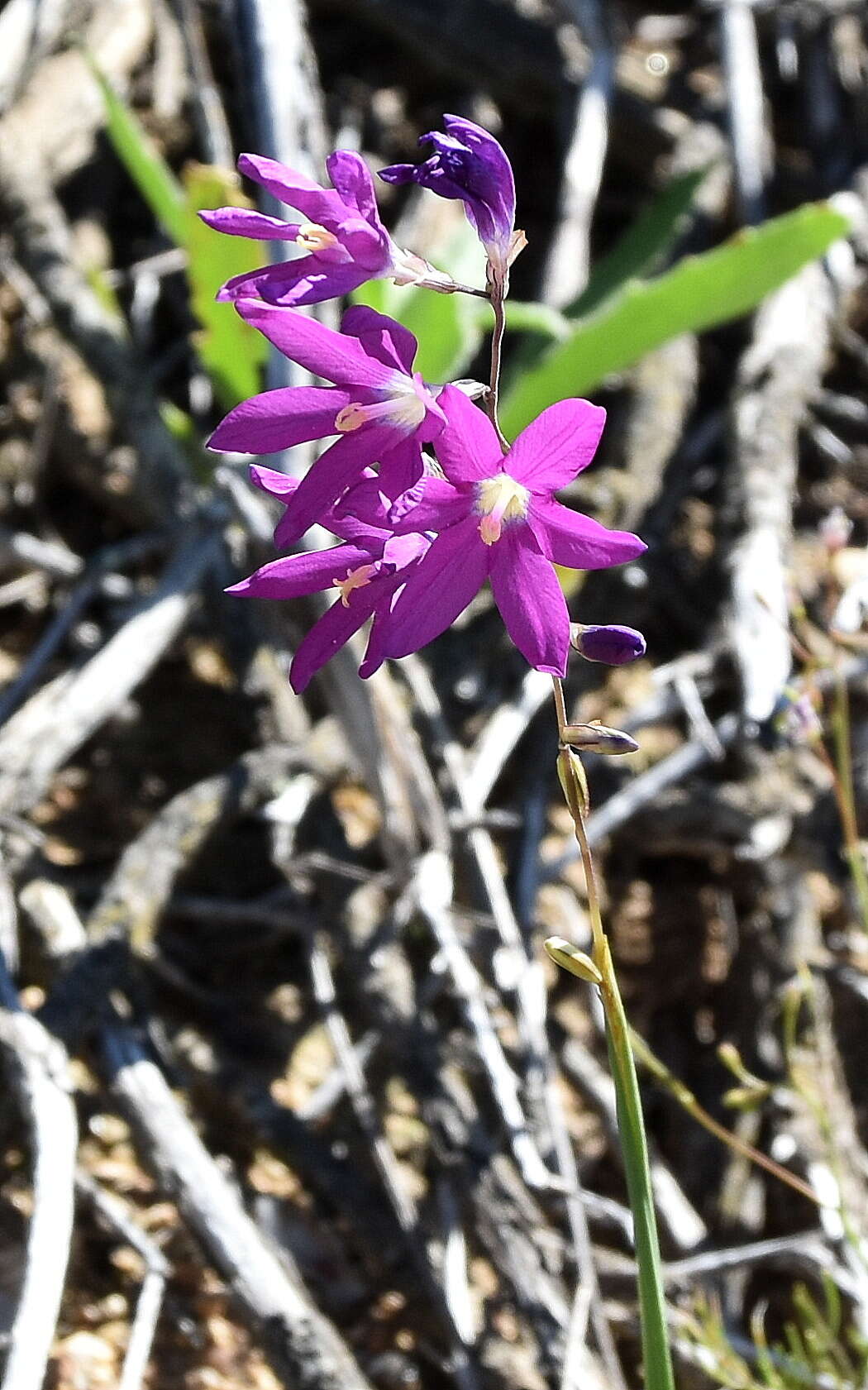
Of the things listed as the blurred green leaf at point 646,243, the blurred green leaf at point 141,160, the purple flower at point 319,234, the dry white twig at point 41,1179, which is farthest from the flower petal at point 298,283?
the blurred green leaf at point 646,243

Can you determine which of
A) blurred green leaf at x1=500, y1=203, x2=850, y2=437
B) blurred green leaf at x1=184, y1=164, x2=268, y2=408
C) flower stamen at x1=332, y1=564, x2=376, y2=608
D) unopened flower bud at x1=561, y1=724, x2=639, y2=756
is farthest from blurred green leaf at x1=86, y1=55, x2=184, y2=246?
unopened flower bud at x1=561, y1=724, x2=639, y2=756

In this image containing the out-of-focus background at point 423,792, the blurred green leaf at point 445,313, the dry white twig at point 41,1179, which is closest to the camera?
the dry white twig at point 41,1179

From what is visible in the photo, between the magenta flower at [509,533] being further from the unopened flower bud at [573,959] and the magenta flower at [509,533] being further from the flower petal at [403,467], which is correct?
the unopened flower bud at [573,959]

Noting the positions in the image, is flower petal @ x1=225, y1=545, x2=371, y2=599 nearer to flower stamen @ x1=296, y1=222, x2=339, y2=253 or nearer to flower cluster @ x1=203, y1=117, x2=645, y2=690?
flower cluster @ x1=203, y1=117, x2=645, y2=690

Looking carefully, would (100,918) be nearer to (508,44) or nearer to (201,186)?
(201,186)

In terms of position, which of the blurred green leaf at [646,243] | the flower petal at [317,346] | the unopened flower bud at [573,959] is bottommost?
the blurred green leaf at [646,243]

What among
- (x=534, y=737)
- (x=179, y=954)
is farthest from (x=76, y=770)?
(x=534, y=737)

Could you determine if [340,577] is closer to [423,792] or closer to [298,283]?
[298,283]
